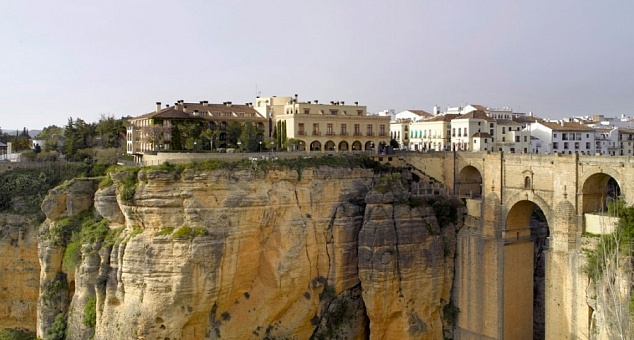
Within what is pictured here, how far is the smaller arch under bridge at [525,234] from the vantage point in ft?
99.7

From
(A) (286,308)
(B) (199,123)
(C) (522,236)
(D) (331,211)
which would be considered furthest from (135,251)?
(C) (522,236)

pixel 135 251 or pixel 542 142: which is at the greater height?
pixel 542 142

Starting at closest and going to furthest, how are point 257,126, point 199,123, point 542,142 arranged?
point 199,123
point 257,126
point 542,142


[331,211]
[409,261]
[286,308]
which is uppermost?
[331,211]

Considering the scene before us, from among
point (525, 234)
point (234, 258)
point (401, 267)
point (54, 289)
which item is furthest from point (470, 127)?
point (54, 289)

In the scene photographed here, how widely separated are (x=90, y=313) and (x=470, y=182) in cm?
2341

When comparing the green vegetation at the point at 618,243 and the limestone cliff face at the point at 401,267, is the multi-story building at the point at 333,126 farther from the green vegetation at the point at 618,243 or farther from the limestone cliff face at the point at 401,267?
the green vegetation at the point at 618,243

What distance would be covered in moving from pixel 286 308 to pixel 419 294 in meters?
7.35

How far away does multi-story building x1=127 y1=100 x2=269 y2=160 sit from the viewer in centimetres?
4166

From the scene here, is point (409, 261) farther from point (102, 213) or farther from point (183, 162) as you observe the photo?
point (102, 213)

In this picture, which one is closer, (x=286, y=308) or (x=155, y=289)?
(x=155, y=289)

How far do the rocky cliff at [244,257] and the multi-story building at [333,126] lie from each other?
6.98 m

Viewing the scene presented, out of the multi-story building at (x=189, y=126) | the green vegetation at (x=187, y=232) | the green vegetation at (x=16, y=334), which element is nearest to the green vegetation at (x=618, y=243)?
the green vegetation at (x=187, y=232)

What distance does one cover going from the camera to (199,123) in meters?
43.0
